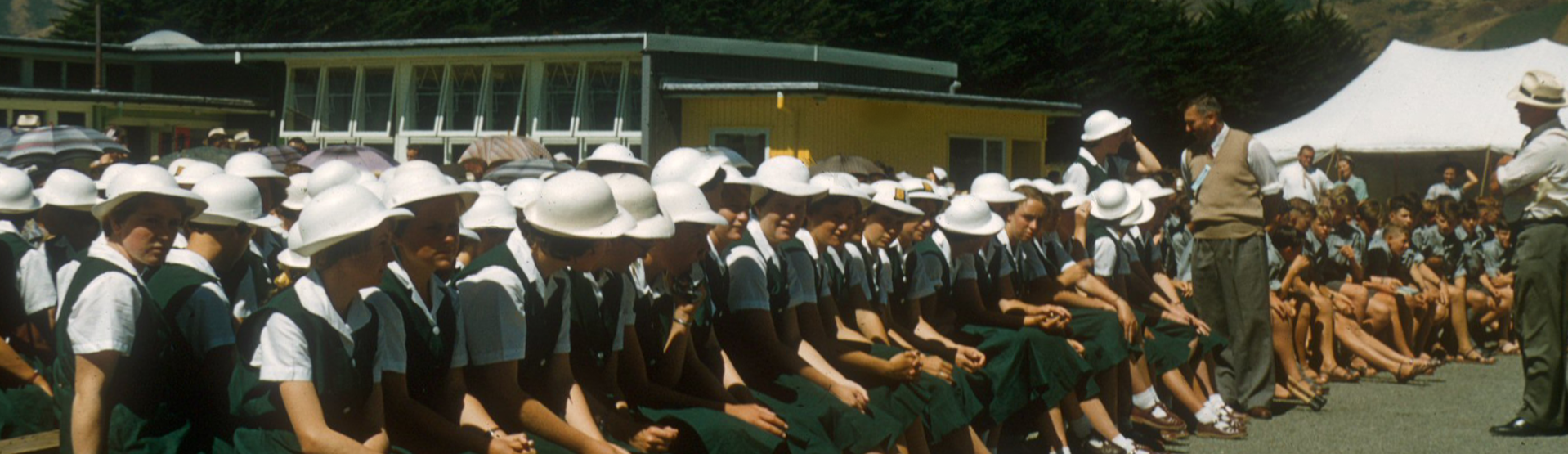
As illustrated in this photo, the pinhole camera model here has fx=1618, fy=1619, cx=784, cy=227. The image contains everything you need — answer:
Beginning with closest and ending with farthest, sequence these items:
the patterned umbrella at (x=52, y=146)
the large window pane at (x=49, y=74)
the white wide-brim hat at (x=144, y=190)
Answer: the white wide-brim hat at (x=144, y=190)
the patterned umbrella at (x=52, y=146)
the large window pane at (x=49, y=74)

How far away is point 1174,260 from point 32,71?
99.0ft

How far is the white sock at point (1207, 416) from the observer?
973cm

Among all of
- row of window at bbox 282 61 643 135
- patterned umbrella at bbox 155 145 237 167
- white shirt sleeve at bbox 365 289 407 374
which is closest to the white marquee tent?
row of window at bbox 282 61 643 135

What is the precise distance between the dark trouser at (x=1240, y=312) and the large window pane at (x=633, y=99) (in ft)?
57.1

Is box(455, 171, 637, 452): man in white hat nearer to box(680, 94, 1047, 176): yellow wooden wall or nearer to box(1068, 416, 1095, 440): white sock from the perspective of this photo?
box(1068, 416, 1095, 440): white sock

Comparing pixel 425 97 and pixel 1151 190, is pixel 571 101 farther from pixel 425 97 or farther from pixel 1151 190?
pixel 1151 190

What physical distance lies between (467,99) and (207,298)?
2514 centimetres

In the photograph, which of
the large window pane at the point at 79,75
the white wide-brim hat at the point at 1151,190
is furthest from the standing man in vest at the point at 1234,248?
the large window pane at the point at 79,75

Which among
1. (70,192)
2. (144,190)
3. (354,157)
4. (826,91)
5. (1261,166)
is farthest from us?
(826,91)

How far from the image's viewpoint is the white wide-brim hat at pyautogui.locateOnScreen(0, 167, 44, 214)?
251 inches

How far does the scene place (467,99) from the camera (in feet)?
96.3

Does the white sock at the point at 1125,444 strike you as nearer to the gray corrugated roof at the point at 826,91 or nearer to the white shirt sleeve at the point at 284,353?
the white shirt sleeve at the point at 284,353

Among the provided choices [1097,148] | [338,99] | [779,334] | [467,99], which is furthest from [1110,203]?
[338,99]

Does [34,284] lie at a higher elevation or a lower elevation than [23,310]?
higher
